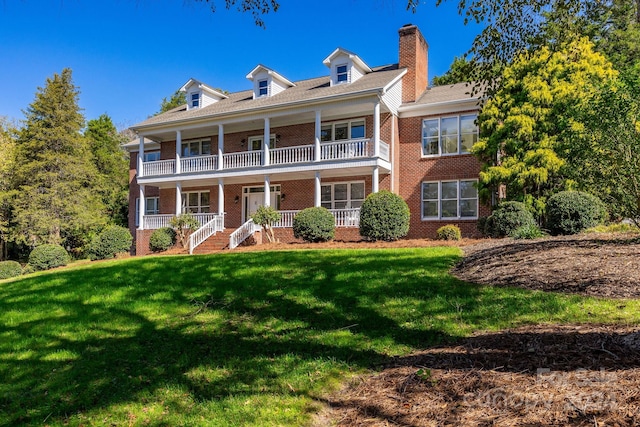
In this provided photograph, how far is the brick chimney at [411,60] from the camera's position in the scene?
21781mm

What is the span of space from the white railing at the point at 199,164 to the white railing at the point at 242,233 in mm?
4437

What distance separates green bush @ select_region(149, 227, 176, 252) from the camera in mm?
21234

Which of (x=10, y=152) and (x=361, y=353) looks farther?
(x=10, y=152)

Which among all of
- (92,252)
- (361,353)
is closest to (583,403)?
(361,353)

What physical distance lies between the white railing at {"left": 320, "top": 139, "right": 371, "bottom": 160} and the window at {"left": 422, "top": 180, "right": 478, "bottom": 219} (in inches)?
140

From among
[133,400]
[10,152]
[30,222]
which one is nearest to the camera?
[133,400]

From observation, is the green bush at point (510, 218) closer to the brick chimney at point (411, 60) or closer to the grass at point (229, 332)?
Result: the grass at point (229, 332)

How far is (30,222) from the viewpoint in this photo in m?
29.4

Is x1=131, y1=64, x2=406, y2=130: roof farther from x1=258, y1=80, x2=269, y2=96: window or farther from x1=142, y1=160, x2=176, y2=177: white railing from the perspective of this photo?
x1=142, y1=160, x2=176, y2=177: white railing

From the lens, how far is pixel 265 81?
2430cm

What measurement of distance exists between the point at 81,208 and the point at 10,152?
7.14 metres

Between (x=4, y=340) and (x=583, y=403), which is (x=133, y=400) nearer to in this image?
(x=4, y=340)

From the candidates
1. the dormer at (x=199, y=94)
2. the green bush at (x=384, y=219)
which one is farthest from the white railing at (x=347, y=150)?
the dormer at (x=199, y=94)

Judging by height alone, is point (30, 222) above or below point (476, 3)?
below
